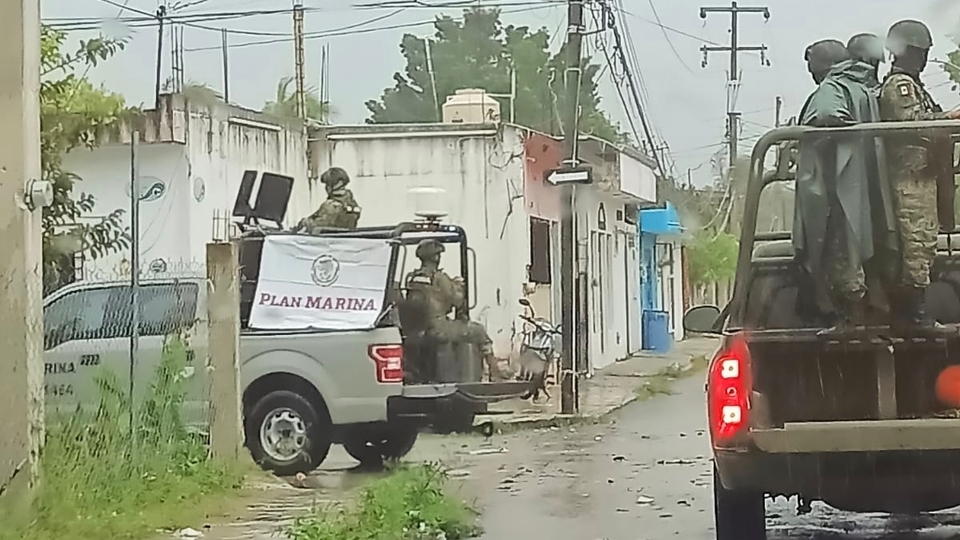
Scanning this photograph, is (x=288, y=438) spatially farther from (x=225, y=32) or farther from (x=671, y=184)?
(x=671, y=184)

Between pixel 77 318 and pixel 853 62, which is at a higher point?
pixel 853 62

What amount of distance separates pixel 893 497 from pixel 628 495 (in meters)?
4.59

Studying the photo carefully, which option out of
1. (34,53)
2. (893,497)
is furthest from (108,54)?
(893,497)

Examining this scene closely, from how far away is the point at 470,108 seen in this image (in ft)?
82.6

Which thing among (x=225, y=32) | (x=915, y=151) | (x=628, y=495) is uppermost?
(x=225, y=32)

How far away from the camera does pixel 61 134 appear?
37.9ft

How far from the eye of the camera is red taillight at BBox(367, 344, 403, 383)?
41.3 ft

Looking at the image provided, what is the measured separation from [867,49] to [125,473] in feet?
18.3

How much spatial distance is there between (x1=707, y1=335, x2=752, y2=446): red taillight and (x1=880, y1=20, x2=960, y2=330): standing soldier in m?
0.85

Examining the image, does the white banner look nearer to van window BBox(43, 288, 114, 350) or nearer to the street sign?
van window BBox(43, 288, 114, 350)

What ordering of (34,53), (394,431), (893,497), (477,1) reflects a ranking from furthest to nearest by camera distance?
(477,1)
(394,431)
(34,53)
(893,497)

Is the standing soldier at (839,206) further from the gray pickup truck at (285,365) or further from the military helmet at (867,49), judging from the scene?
the gray pickup truck at (285,365)

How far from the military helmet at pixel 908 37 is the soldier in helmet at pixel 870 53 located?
74 millimetres

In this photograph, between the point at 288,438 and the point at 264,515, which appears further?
the point at 288,438
